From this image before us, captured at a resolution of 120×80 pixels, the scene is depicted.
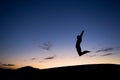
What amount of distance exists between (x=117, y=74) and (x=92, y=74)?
276 cm

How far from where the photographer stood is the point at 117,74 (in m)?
15.4

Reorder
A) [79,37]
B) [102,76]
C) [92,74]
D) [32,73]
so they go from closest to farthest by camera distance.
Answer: [79,37] < [102,76] < [92,74] < [32,73]

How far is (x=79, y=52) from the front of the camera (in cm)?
1127

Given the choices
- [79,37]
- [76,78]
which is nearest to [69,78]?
[76,78]

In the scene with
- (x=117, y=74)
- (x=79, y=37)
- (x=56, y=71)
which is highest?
(x=79, y=37)

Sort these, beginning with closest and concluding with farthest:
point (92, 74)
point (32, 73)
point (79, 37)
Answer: point (79, 37) < point (92, 74) < point (32, 73)

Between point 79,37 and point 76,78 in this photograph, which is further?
point 76,78

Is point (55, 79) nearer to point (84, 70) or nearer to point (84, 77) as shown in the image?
point (84, 77)

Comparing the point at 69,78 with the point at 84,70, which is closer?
the point at 69,78

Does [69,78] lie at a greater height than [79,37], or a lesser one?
lesser

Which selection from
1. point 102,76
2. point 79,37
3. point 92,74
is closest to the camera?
point 79,37

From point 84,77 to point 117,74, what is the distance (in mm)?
3732

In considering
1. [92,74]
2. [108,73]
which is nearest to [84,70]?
[92,74]

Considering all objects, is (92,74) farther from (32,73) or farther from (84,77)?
(32,73)
